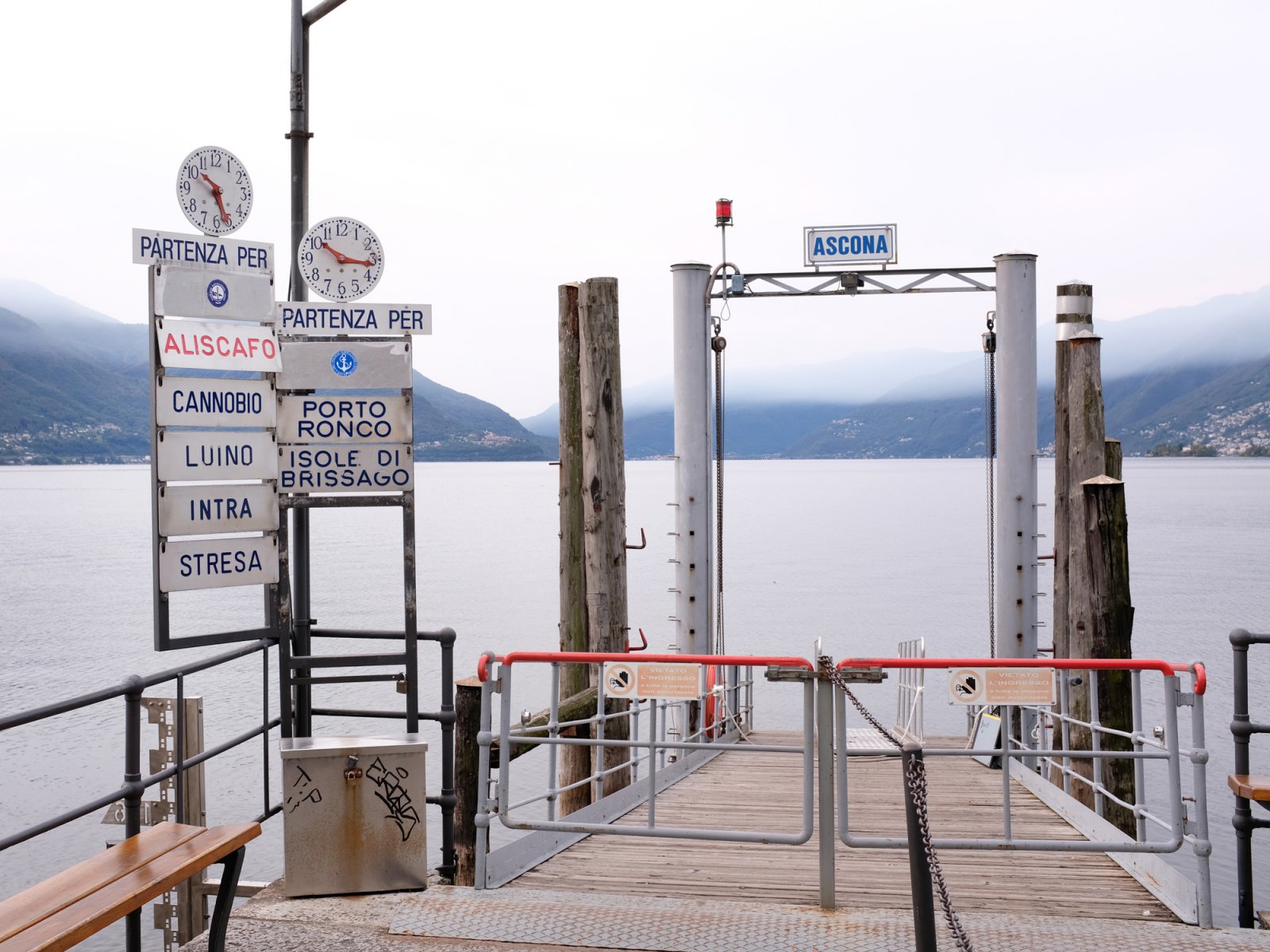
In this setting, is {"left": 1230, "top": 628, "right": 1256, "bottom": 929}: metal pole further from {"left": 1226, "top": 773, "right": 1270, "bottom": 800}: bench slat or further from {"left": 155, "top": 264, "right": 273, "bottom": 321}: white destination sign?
{"left": 155, "top": 264, "right": 273, "bottom": 321}: white destination sign

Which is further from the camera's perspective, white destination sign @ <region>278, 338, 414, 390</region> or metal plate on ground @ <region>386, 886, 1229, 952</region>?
white destination sign @ <region>278, 338, 414, 390</region>

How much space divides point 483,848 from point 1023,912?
2576 mm

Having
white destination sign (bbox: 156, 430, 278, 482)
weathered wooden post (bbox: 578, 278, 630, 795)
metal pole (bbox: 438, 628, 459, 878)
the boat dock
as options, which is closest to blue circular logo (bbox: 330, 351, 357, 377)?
white destination sign (bbox: 156, 430, 278, 482)

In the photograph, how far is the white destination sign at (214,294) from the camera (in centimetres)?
617

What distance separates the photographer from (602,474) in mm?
9805

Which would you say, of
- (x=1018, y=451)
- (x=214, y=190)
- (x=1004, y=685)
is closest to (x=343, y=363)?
(x=214, y=190)

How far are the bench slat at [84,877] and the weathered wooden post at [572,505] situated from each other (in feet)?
18.1

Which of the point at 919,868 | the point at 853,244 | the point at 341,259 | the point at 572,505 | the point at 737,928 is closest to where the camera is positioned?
the point at 919,868

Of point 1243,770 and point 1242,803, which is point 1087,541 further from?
point 1242,803

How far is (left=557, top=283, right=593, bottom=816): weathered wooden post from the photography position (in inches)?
403

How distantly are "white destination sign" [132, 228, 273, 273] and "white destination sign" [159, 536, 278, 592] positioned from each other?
1.51 meters

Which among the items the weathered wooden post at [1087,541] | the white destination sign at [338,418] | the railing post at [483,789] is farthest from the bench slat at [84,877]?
the weathered wooden post at [1087,541]

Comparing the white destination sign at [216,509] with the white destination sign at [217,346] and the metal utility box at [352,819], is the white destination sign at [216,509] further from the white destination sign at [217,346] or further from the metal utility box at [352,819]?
the metal utility box at [352,819]

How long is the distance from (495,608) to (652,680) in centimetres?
4213
